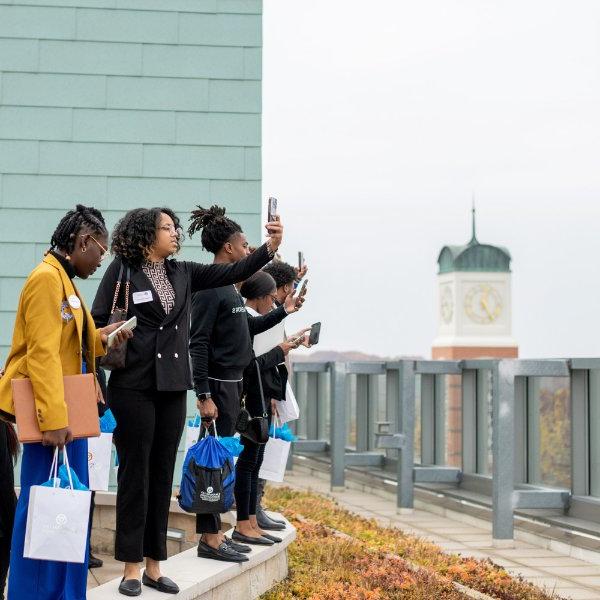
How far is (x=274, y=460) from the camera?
6012 mm

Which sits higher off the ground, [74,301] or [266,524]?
[74,301]

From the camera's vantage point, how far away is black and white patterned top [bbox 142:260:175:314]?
14.6 feet

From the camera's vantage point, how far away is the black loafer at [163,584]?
4379 millimetres

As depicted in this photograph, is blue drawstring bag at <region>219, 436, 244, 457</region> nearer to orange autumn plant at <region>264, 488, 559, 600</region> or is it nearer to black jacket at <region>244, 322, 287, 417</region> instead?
black jacket at <region>244, 322, 287, 417</region>

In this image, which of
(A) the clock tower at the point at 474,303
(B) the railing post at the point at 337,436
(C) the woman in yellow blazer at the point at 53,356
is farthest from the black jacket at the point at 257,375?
(A) the clock tower at the point at 474,303

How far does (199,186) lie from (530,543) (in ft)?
11.1

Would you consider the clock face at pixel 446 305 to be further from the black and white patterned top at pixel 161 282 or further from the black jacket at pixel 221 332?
the black and white patterned top at pixel 161 282

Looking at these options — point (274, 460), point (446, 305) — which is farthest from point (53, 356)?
point (446, 305)

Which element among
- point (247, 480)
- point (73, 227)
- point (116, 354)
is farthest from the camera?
point (247, 480)

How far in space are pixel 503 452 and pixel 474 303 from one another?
139ft

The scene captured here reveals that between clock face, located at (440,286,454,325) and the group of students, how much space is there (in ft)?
146

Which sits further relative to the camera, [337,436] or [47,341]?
[337,436]

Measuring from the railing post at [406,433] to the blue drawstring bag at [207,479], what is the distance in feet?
17.6

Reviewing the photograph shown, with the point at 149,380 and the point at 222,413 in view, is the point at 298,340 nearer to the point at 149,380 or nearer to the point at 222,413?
the point at 222,413
